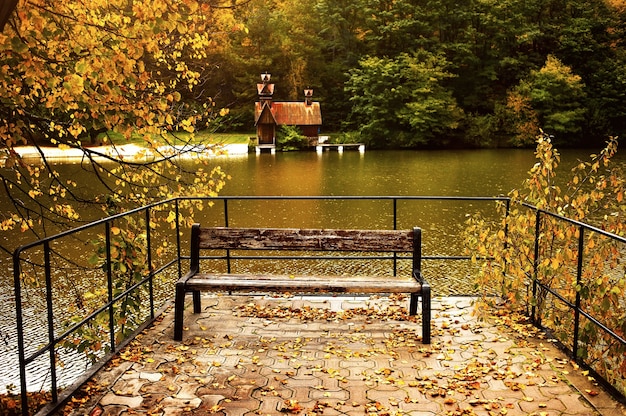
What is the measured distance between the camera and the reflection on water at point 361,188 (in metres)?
12.8

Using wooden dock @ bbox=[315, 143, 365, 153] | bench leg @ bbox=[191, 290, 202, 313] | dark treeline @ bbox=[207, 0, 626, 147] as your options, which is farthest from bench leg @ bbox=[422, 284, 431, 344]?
dark treeline @ bbox=[207, 0, 626, 147]

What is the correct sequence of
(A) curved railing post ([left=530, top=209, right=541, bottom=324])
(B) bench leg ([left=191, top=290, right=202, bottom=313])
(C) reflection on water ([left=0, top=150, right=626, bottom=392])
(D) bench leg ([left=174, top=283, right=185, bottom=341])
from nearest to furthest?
(D) bench leg ([left=174, top=283, right=185, bottom=341]) → (A) curved railing post ([left=530, top=209, right=541, bottom=324]) → (B) bench leg ([left=191, top=290, right=202, bottom=313]) → (C) reflection on water ([left=0, top=150, right=626, bottom=392])

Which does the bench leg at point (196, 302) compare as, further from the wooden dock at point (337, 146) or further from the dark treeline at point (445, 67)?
the dark treeline at point (445, 67)

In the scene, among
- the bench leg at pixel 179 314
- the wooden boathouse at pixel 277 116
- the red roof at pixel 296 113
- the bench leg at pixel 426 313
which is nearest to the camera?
the bench leg at pixel 426 313

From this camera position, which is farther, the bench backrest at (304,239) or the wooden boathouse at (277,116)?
the wooden boathouse at (277,116)

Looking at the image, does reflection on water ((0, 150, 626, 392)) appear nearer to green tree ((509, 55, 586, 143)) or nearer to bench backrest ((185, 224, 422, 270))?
bench backrest ((185, 224, 422, 270))

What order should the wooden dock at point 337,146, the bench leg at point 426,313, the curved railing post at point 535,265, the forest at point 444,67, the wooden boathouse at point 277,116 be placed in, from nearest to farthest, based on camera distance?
the bench leg at point 426,313, the curved railing post at point 535,265, the wooden dock at point 337,146, the wooden boathouse at point 277,116, the forest at point 444,67

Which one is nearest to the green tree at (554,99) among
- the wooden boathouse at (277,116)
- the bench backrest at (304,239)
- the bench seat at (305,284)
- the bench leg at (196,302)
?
the wooden boathouse at (277,116)

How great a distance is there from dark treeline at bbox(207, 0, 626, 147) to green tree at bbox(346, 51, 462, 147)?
0.30 feet

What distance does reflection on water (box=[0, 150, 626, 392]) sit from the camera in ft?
42.1

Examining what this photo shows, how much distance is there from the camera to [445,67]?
45125 mm

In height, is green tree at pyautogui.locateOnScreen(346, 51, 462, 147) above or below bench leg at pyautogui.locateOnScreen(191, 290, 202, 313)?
above

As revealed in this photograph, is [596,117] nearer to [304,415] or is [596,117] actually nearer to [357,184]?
[357,184]

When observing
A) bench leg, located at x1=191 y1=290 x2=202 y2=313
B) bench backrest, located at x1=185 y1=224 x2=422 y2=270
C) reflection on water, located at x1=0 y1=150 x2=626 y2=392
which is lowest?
reflection on water, located at x1=0 y1=150 x2=626 y2=392
